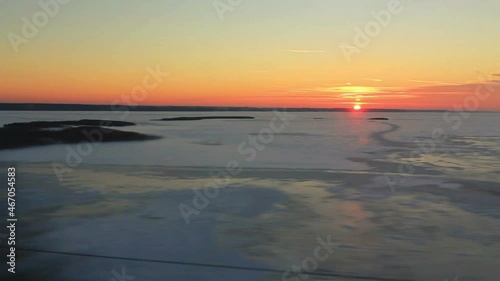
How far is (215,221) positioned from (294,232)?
165cm

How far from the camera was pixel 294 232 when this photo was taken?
27.5ft

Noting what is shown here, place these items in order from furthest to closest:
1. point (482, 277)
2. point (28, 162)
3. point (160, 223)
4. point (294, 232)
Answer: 1. point (28, 162)
2. point (160, 223)
3. point (294, 232)
4. point (482, 277)

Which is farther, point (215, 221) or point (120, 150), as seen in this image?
point (120, 150)

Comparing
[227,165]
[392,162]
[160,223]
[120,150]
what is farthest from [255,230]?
[120,150]

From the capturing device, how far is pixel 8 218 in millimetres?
9250

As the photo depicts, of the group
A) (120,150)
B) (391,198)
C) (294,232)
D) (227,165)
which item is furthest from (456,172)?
(120,150)

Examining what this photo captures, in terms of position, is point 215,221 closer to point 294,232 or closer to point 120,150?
point 294,232

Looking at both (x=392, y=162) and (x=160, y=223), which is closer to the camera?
(x=160, y=223)

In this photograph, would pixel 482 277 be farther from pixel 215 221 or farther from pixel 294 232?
pixel 215 221

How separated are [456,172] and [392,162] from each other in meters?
3.22

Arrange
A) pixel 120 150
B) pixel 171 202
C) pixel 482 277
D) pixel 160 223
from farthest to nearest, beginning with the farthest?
pixel 120 150
pixel 171 202
pixel 160 223
pixel 482 277

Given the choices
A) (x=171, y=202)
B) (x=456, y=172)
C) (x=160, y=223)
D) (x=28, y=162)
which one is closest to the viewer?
(x=160, y=223)

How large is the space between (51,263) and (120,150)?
59.2 feet

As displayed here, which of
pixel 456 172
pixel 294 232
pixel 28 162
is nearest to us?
pixel 294 232
